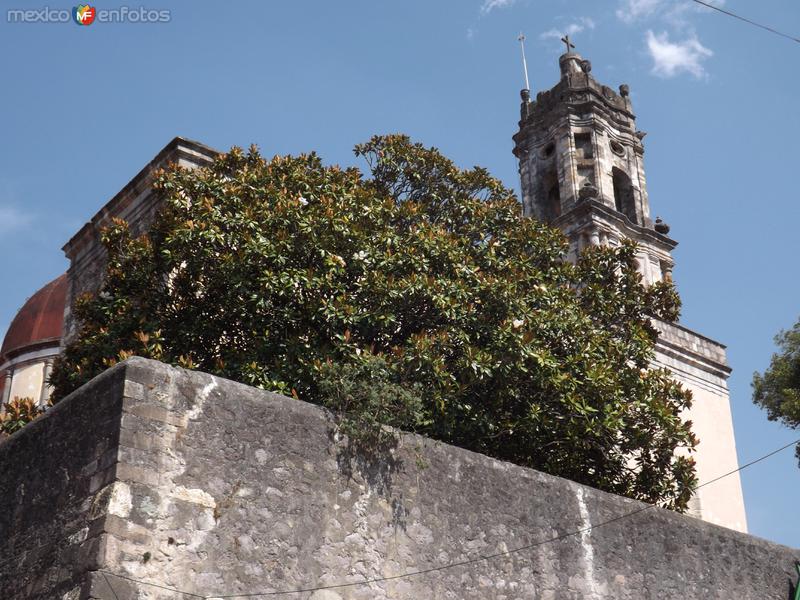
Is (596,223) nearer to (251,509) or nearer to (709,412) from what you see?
(709,412)

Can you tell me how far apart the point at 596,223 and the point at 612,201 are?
1.22m

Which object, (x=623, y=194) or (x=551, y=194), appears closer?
(x=623, y=194)

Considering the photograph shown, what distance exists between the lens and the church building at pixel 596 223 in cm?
2322

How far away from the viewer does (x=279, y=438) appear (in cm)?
746

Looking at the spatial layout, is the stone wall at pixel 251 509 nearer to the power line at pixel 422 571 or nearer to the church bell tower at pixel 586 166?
the power line at pixel 422 571

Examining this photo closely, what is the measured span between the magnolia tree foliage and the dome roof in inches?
516

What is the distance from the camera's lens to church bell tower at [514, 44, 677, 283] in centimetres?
2477

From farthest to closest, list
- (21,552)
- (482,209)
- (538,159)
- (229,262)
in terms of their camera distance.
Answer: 1. (538,159)
2. (482,209)
3. (229,262)
4. (21,552)

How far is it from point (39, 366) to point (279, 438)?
1791 cm

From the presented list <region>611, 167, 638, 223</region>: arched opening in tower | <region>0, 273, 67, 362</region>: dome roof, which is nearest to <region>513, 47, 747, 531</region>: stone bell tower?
<region>611, 167, 638, 223</region>: arched opening in tower

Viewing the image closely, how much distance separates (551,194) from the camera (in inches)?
1051

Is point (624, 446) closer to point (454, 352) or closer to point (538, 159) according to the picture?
point (454, 352)

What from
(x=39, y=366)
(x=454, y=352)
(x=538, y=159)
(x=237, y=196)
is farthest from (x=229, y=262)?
(x=538, y=159)

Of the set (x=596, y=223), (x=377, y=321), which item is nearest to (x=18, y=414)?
(x=377, y=321)
